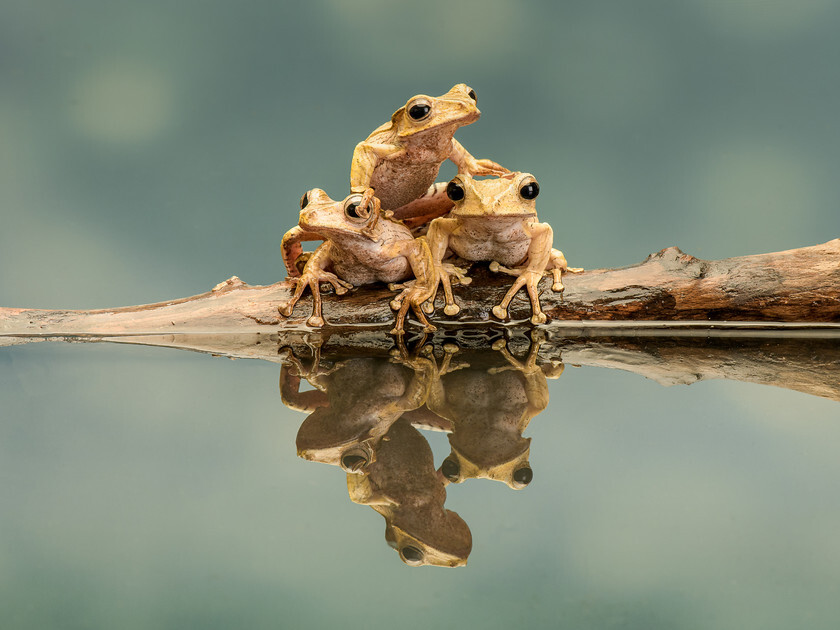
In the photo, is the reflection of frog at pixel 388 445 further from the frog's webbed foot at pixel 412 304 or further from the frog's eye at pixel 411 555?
the frog's webbed foot at pixel 412 304

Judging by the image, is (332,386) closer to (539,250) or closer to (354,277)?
(354,277)

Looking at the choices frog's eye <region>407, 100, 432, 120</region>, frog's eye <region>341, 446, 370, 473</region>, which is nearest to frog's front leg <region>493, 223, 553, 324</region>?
frog's eye <region>407, 100, 432, 120</region>

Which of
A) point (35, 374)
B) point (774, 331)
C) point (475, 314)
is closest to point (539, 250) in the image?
point (475, 314)

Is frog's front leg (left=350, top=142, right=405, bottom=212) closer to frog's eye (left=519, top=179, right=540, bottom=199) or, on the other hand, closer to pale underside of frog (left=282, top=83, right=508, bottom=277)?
pale underside of frog (left=282, top=83, right=508, bottom=277)

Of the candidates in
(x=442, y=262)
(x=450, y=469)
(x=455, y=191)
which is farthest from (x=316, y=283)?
(x=450, y=469)

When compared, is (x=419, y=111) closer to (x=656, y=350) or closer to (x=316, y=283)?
(x=316, y=283)

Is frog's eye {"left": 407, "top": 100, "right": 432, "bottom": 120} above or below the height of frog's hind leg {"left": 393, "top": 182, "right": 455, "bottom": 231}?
above
